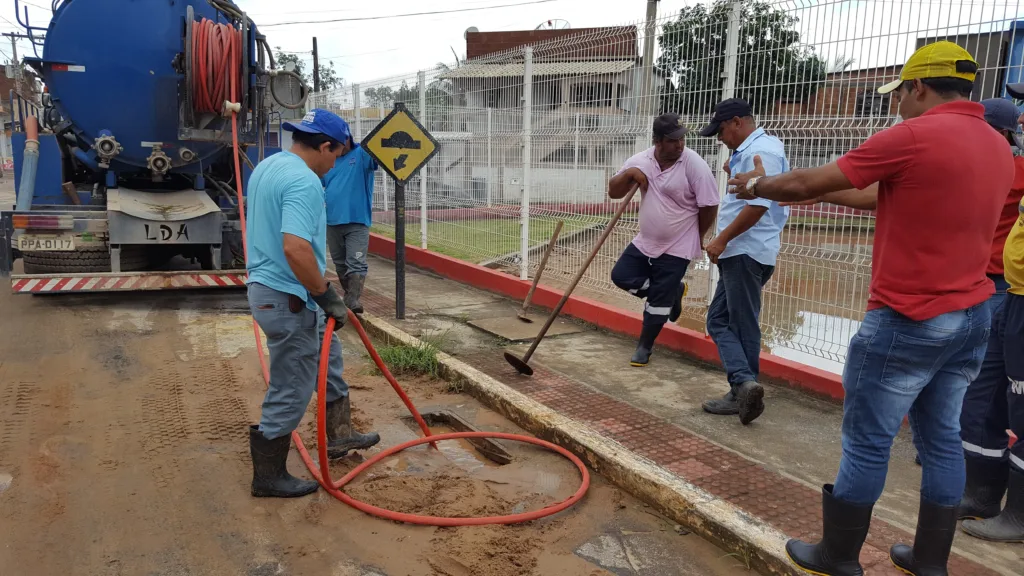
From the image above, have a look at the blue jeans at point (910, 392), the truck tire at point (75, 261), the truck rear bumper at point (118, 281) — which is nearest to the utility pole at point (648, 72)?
the blue jeans at point (910, 392)

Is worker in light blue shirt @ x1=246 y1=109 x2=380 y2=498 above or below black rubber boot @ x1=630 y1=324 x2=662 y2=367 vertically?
above

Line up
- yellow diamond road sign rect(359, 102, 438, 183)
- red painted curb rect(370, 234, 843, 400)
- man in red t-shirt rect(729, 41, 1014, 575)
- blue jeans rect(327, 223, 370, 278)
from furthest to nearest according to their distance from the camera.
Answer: blue jeans rect(327, 223, 370, 278) < yellow diamond road sign rect(359, 102, 438, 183) < red painted curb rect(370, 234, 843, 400) < man in red t-shirt rect(729, 41, 1014, 575)

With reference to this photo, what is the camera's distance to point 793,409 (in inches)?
177

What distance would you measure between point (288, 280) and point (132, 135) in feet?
16.1

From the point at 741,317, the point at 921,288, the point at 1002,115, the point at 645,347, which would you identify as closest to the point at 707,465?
the point at 741,317

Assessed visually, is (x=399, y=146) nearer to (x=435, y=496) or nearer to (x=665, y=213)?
(x=665, y=213)

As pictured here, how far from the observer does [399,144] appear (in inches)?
255

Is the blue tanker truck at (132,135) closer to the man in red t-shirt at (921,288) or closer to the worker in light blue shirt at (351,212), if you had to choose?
the worker in light blue shirt at (351,212)

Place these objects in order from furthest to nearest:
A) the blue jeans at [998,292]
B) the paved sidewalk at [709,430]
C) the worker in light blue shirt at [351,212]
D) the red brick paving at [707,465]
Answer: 1. the worker in light blue shirt at [351,212]
2. the blue jeans at [998,292]
3. the paved sidewalk at [709,430]
4. the red brick paving at [707,465]

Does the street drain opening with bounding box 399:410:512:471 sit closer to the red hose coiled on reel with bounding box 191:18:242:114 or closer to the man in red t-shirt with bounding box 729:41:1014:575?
the man in red t-shirt with bounding box 729:41:1014:575

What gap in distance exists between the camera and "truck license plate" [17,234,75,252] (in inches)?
263

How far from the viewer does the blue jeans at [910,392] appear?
2.45 m

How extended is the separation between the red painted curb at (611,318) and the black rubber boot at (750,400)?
0.55 meters

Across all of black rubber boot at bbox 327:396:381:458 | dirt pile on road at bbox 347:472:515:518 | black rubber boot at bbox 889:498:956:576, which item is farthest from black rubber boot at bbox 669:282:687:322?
black rubber boot at bbox 889:498:956:576
